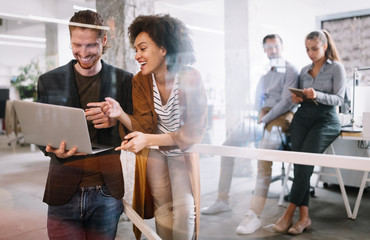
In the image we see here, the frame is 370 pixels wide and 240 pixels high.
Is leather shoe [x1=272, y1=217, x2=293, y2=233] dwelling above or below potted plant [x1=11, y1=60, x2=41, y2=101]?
below

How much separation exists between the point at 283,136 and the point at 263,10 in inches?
20.5

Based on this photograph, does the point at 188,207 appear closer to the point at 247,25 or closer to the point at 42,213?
the point at 42,213

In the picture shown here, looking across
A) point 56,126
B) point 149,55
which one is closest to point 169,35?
point 149,55

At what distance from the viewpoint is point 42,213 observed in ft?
5.46

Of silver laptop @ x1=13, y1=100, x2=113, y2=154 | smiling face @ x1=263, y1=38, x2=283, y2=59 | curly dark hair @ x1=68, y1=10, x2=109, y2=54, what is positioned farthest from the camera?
smiling face @ x1=263, y1=38, x2=283, y2=59

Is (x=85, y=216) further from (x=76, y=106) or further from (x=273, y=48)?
(x=273, y=48)

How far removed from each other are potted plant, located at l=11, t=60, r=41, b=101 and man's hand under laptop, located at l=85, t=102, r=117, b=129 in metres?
0.24

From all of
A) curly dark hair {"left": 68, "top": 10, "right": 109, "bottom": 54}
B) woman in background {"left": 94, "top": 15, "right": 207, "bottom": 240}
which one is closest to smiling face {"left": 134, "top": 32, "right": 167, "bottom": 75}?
woman in background {"left": 94, "top": 15, "right": 207, "bottom": 240}

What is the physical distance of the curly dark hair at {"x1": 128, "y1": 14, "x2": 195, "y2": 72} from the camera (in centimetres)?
133

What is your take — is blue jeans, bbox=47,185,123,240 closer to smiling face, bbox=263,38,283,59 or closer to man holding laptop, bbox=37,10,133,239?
man holding laptop, bbox=37,10,133,239

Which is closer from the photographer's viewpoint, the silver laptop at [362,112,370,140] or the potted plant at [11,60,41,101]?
the silver laptop at [362,112,370,140]

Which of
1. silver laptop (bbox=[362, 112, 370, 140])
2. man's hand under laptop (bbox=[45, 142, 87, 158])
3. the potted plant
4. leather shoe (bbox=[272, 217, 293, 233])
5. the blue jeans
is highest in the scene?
the potted plant

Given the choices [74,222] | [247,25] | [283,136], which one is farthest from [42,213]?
[247,25]

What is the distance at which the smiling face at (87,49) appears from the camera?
4.11ft
